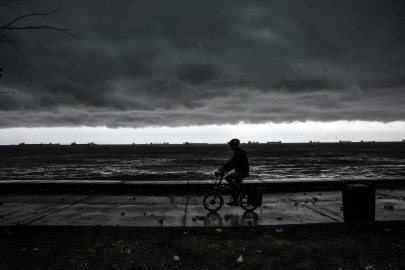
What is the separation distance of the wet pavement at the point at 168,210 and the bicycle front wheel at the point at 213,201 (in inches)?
7.9

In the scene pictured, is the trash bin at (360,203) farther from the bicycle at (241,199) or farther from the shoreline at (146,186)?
the shoreline at (146,186)

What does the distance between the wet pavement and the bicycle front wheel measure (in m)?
0.20

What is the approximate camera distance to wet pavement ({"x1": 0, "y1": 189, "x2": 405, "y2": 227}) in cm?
614

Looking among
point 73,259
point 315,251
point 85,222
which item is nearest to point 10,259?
point 73,259

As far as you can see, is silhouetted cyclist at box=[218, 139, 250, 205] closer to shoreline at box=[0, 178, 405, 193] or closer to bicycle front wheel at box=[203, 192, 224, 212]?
bicycle front wheel at box=[203, 192, 224, 212]

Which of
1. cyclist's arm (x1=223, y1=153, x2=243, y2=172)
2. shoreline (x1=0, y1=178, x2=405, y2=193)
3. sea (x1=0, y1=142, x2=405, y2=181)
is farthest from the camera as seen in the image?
sea (x1=0, y1=142, x2=405, y2=181)

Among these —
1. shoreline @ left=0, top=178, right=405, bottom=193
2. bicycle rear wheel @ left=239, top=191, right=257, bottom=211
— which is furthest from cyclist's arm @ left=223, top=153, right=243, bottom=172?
shoreline @ left=0, top=178, right=405, bottom=193

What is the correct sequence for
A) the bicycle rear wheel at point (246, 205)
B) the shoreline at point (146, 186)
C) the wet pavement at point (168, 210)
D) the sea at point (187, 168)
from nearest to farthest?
the wet pavement at point (168, 210) < the bicycle rear wheel at point (246, 205) < the shoreline at point (146, 186) < the sea at point (187, 168)

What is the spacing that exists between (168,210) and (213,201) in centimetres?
140

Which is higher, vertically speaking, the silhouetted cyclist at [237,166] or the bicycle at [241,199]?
the silhouetted cyclist at [237,166]

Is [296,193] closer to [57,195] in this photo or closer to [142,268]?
[142,268]

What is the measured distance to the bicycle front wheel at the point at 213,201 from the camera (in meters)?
7.25

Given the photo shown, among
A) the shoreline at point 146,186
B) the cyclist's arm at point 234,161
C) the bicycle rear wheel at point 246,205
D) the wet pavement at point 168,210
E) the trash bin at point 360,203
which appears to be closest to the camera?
the trash bin at point 360,203

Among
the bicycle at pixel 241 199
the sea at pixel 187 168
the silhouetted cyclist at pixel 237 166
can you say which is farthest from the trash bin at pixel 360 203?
the sea at pixel 187 168
